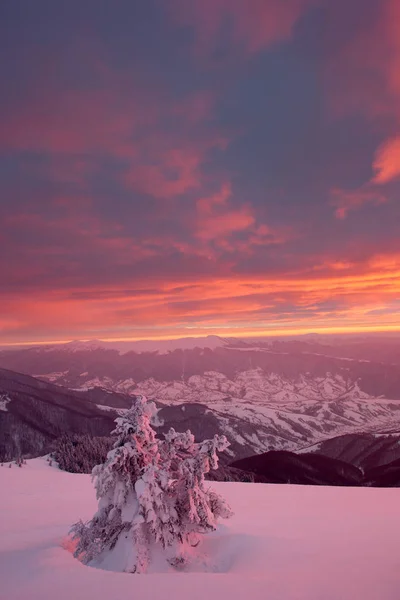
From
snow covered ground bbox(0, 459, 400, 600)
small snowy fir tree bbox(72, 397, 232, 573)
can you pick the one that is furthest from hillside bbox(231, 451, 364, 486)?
small snowy fir tree bbox(72, 397, 232, 573)

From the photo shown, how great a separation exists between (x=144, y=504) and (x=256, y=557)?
436 centimetres

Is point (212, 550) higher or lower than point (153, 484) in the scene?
lower

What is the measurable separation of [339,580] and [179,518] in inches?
267

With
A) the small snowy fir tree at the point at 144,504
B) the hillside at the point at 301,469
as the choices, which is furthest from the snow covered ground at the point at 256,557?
the hillside at the point at 301,469

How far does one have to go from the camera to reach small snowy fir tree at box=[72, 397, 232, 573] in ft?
46.7

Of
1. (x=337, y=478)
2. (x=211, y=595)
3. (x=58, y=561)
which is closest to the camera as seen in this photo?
(x=211, y=595)

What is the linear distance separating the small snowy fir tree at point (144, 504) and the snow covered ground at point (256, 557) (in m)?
1.30

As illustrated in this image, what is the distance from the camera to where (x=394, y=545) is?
557 inches

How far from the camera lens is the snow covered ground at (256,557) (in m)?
9.91

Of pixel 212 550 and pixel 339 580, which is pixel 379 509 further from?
pixel 339 580

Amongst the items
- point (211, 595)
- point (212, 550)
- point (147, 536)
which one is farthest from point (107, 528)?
point (211, 595)

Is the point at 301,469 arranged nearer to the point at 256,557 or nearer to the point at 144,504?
the point at 256,557

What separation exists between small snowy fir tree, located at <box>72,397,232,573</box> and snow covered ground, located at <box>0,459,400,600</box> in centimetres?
130

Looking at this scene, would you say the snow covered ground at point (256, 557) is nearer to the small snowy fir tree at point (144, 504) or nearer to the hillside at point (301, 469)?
the small snowy fir tree at point (144, 504)
